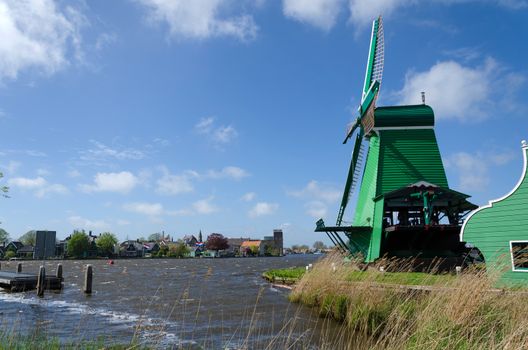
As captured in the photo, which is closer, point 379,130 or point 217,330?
point 217,330

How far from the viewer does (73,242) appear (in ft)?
294

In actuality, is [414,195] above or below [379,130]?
below

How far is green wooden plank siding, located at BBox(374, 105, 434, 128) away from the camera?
2388 centimetres

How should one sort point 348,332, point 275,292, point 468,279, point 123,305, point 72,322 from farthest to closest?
point 275,292 → point 123,305 → point 72,322 → point 348,332 → point 468,279

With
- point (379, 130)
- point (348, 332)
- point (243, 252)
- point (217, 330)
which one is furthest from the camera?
point (243, 252)

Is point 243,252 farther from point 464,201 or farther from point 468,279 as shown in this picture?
point 468,279

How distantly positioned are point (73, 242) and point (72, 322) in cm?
8525

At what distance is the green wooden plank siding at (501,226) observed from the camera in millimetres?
14250

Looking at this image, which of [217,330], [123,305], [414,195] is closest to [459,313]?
[217,330]

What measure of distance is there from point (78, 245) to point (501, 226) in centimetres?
9016

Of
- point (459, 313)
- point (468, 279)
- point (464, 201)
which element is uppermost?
point (464, 201)

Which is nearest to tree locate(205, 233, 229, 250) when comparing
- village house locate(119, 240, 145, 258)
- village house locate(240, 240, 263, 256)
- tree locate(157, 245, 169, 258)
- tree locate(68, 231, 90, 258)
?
village house locate(240, 240, 263, 256)

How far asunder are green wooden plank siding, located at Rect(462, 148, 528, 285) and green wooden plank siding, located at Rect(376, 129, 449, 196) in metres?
7.55

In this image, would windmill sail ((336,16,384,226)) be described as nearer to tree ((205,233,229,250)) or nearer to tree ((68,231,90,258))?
tree ((68,231,90,258))
